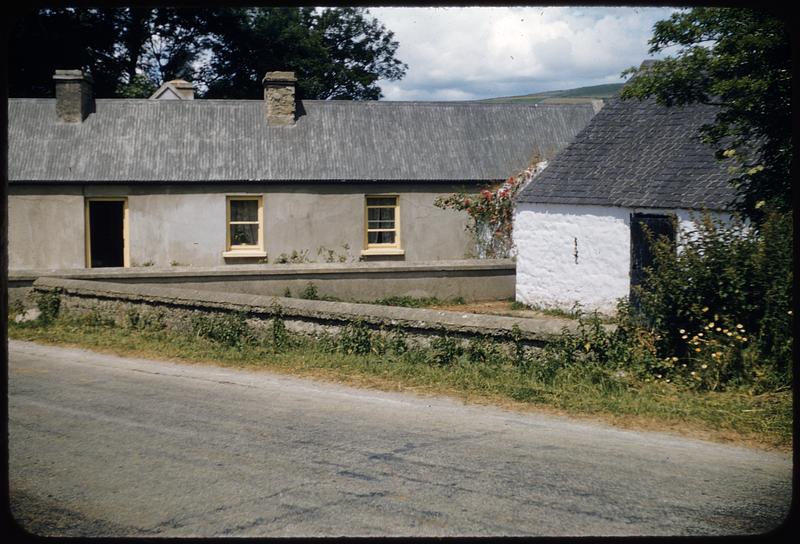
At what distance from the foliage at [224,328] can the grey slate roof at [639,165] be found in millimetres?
7728

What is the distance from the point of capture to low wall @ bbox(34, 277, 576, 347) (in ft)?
33.1

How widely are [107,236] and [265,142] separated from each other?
530 cm

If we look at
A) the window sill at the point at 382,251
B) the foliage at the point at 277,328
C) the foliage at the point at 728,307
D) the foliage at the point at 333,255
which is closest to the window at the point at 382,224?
the window sill at the point at 382,251

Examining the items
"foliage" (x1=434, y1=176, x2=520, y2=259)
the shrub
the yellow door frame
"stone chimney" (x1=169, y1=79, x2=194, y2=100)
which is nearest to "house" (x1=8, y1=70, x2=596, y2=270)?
the yellow door frame

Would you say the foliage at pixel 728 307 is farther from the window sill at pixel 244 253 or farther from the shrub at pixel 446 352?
the window sill at pixel 244 253

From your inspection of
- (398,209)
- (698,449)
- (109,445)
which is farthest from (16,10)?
(398,209)

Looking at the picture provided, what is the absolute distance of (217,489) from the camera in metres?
5.73

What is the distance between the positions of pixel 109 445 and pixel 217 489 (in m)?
1.72

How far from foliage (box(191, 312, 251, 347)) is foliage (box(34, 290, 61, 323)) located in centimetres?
361

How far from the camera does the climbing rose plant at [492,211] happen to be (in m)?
21.2

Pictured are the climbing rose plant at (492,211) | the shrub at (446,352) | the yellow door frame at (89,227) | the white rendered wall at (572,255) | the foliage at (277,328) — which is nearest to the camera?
the shrub at (446,352)

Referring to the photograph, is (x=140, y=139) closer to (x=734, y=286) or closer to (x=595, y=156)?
(x=595, y=156)

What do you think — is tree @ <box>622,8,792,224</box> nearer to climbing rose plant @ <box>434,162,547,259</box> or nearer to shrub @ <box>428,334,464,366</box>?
shrub @ <box>428,334,464,366</box>

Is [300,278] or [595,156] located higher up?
[595,156]
